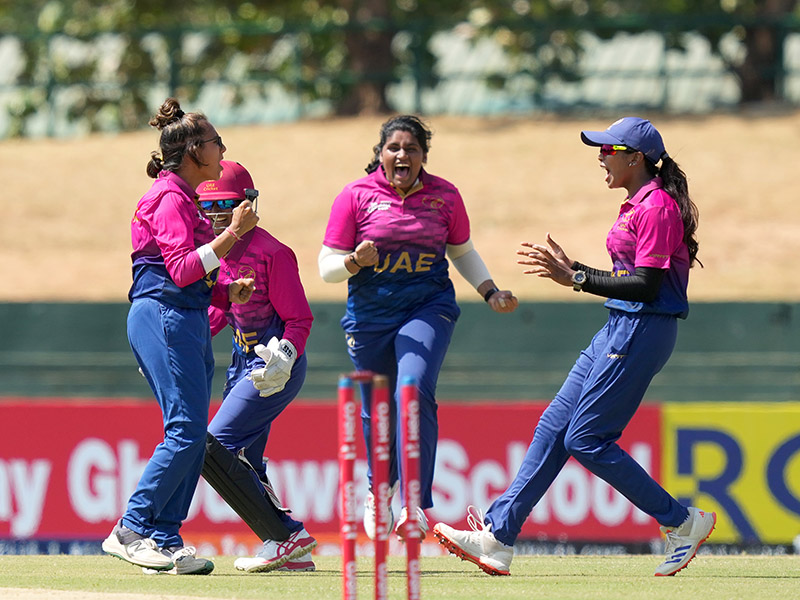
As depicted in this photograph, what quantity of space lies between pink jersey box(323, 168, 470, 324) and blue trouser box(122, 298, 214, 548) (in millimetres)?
1110

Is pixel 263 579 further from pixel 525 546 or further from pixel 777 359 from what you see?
pixel 777 359

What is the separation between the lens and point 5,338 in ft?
47.7

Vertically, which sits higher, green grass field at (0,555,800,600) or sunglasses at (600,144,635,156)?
sunglasses at (600,144,635,156)

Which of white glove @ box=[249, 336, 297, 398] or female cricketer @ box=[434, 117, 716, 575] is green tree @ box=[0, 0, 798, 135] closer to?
female cricketer @ box=[434, 117, 716, 575]

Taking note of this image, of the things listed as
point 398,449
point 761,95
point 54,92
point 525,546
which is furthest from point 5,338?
point 761,95

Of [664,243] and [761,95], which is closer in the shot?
[664,243]

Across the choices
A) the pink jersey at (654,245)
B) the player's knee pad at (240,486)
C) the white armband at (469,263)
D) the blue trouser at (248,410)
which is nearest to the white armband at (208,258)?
the blue trouser at (248,410)

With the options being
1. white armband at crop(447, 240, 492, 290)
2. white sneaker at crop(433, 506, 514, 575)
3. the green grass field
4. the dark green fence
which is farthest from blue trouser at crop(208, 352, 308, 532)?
the dark green fence

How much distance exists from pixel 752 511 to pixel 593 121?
662 inches

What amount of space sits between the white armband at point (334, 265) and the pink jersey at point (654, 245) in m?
1.34

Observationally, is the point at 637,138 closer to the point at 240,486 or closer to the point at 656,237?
the point at 656,237

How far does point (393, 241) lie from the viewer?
684 cm

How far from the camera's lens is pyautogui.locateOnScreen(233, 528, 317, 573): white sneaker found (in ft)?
21.4

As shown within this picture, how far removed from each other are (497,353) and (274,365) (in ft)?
25.9
